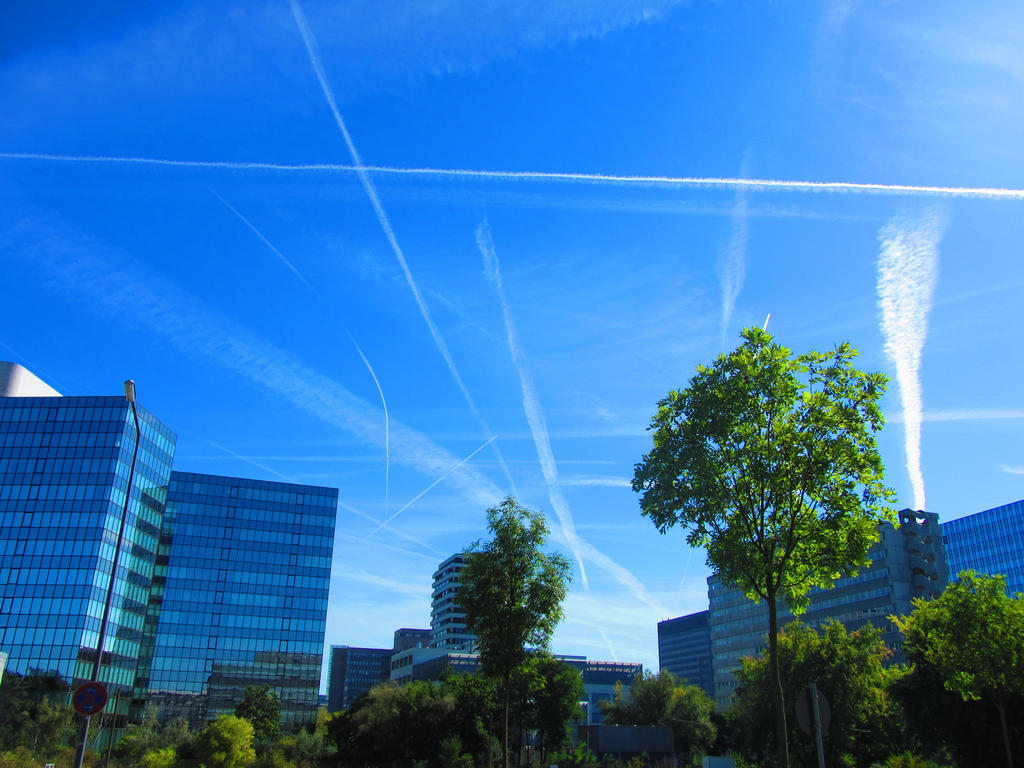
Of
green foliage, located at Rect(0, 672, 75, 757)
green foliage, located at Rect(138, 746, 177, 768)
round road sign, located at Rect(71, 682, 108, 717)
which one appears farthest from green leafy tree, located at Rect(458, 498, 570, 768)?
green foliage, located at Rect(0, 672, 75, 757)

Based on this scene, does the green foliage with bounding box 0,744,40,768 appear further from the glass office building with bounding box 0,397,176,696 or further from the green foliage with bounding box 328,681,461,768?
the glass office building with bounding box 0,397,176,696

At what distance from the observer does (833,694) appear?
55125 millimetres

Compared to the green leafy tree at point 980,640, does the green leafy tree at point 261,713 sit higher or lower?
lower

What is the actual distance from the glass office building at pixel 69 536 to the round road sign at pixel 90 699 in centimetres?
10246

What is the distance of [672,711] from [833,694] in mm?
45557

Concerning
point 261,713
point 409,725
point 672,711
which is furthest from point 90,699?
point 261,713

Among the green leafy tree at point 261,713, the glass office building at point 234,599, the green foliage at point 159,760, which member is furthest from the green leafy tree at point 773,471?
the glass office building at point 234,599

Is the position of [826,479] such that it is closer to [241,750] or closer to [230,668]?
[241,750]

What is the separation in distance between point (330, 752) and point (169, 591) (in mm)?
54750

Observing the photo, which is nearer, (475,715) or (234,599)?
(475,715)

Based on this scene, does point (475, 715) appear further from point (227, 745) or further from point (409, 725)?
point (227, 745)

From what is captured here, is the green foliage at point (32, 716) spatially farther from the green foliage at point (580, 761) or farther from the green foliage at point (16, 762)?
the green foliage at point (580, 761)

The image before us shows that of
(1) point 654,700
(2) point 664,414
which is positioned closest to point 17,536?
(1) point 654,700

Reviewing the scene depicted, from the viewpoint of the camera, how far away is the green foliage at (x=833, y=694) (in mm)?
54688
